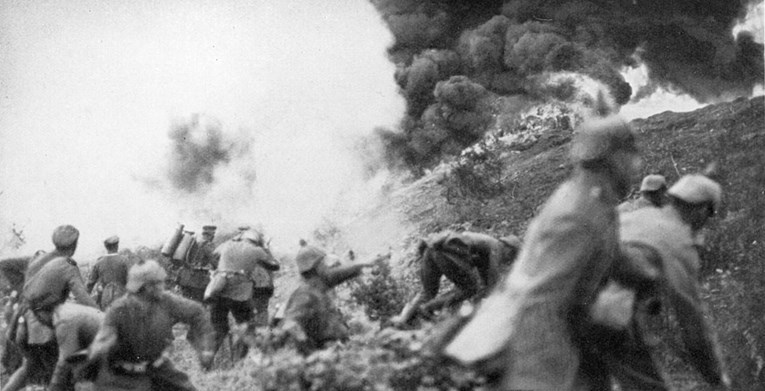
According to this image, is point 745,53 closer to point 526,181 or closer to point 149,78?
point 526,181

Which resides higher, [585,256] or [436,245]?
[585,256]

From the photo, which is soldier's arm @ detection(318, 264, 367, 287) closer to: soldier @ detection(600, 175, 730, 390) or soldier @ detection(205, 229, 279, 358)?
soldier @ detection(205, 229, 279, 358)

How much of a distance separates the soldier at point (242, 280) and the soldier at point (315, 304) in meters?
Answer: 1.76

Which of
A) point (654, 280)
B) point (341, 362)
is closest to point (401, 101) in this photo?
point (341, 362)

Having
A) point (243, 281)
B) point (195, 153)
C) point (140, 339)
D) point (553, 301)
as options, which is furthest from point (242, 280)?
point (553, 301)

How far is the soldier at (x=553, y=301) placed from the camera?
3.86 m

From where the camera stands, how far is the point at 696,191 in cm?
490

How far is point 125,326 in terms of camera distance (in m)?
5.93

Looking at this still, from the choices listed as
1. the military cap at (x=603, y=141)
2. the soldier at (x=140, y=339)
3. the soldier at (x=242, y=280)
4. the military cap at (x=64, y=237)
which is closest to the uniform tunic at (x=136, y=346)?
the soldier at (x=140, y=339)

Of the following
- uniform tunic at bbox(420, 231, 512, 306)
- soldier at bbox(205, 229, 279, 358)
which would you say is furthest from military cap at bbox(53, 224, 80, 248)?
uniform tunic at bbox(420, 231, 512, 306)

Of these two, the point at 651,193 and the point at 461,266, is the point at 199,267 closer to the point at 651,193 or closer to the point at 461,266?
the point at 461,266

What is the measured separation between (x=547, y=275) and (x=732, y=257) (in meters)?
3.60

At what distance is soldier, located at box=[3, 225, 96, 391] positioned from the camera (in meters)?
6.79

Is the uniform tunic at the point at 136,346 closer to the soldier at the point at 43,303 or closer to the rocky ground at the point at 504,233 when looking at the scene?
the rocky ground at the point at 504,233
